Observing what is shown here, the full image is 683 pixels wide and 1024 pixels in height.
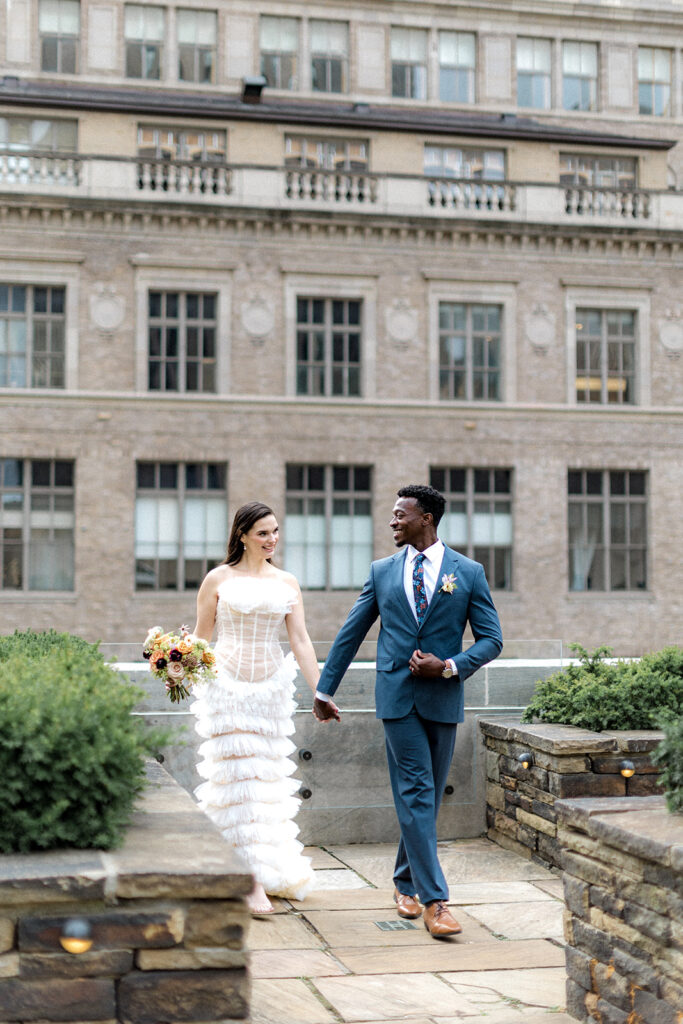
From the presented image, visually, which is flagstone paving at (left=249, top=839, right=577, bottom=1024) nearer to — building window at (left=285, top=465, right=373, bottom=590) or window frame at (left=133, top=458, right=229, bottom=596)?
window frame at (left=133, top=458, right=229, bottom=596)

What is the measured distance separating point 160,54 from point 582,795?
29.1 m

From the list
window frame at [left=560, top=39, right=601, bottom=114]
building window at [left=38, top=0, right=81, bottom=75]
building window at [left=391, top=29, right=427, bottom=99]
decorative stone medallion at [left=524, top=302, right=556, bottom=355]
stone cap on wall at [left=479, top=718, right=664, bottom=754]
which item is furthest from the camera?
window frame at [left=560, top=39, right=601, bottom=114]

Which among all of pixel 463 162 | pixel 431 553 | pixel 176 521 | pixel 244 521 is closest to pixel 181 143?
pixel 463 162

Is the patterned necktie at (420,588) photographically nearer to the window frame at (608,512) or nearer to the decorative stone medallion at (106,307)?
the decorative stone medallion at (106,307)

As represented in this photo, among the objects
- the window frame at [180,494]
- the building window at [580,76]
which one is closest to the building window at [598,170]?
the building window at [580,76]

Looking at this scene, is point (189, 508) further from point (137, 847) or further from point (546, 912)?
point (137, 847)

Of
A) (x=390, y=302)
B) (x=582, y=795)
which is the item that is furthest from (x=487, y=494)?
(x=582, y=795)

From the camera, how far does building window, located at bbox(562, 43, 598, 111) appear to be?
111 feet

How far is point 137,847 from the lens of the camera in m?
3.81

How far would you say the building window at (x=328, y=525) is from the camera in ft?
93.1

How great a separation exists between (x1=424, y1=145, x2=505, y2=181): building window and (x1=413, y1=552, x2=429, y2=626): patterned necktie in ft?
85.2

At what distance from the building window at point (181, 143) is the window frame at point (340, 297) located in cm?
395

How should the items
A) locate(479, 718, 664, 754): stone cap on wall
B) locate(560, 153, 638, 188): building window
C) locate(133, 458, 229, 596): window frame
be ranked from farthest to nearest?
locate(560, 153, 638, 188): building window, locate(133, 458, 229, 596): window frame, locate(479, 718, 664, 754): stone cap on wall

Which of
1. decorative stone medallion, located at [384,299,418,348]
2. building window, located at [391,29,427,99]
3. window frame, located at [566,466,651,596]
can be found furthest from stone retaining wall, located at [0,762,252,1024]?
building window, located at [391,29,427,99]
